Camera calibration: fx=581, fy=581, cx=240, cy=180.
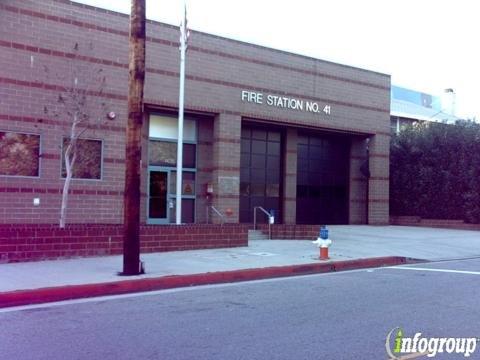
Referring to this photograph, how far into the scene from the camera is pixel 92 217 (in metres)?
20.2

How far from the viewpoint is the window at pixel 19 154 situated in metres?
18.6

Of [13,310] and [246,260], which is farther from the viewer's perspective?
[246,260]

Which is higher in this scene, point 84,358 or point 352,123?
point 352,123

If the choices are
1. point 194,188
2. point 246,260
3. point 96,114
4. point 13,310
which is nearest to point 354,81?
point 194,188

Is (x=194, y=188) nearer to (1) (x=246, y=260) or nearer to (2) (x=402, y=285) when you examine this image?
(1) (x=246, y=260)

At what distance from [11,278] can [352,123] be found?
66.0 feet

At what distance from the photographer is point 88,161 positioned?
66.5 feet

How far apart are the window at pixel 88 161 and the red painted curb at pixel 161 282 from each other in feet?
32.1

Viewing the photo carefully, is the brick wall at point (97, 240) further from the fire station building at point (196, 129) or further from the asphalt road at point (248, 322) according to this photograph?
the fire station building at point (196, 129)

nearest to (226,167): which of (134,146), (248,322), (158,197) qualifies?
(158,197)

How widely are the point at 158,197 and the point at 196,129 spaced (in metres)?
3.31

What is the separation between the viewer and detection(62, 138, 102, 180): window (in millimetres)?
20075

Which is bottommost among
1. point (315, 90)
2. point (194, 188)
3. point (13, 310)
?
point (13, 310)
